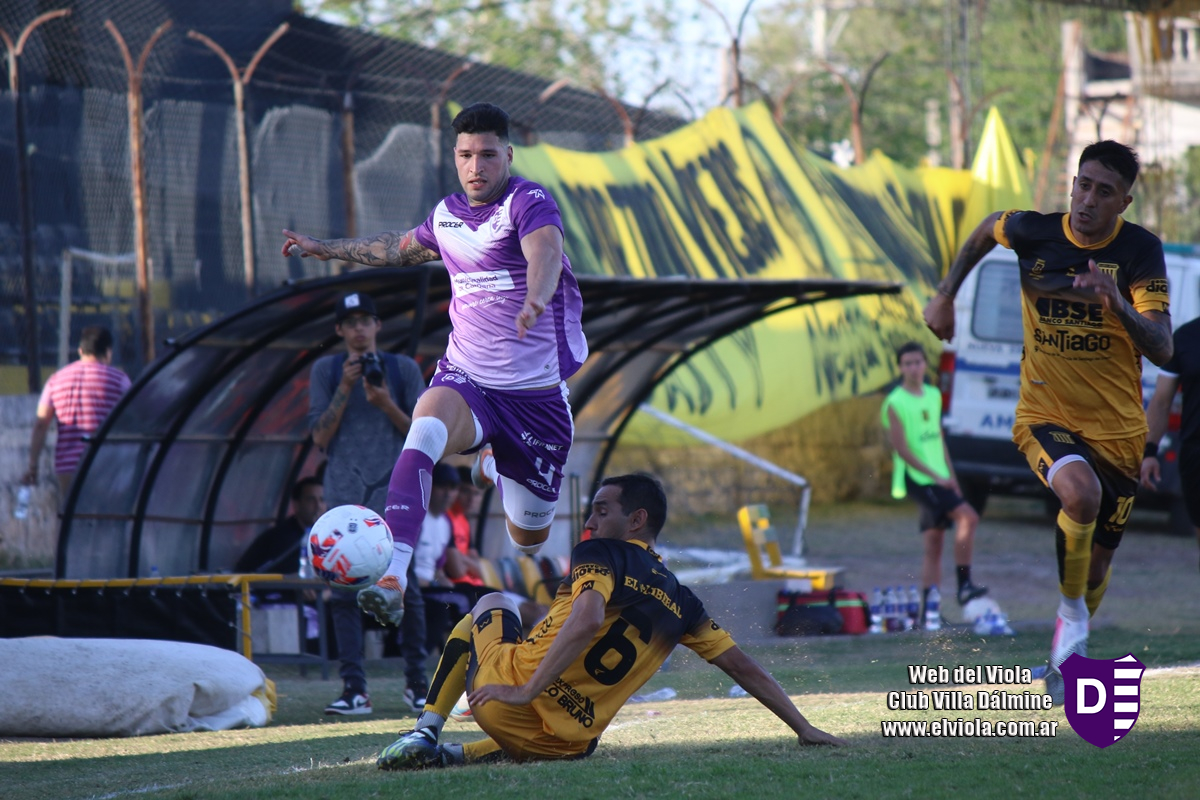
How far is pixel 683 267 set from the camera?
49.0ft

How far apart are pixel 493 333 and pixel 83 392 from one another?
5.65m

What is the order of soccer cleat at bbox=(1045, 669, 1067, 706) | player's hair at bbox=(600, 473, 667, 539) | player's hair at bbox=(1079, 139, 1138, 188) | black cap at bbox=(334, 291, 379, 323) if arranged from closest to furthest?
player's hair at bbox=(600, 473, 667, 539)
player's hair at bbox=(1079, 139, 1138, 188)
soccer cleat at bbox=(1045, 669, 1067, 706)
black cap at bbox=(334, 291, 379, 323)

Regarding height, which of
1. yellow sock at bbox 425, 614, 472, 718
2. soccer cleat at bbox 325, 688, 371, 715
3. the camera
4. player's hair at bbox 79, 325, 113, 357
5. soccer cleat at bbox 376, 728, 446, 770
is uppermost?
player's hair at bbox 79, 325, 113, 357

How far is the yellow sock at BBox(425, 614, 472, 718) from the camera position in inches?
209

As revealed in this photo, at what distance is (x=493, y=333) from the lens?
19.6 ft

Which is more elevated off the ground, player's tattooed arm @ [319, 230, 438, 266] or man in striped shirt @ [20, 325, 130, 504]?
player's tattooed arm @ [319, 230, 438, 266]

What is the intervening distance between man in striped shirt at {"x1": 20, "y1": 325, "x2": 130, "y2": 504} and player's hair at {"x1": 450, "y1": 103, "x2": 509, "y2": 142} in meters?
5.60

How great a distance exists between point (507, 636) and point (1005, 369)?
35.8 ft

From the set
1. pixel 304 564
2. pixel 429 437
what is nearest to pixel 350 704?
pixel 304 564

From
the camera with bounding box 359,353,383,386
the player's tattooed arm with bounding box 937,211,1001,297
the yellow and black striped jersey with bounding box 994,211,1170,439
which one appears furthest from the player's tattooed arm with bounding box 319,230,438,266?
the yellow and black striped jersey with bounding box 994,211,1170,439

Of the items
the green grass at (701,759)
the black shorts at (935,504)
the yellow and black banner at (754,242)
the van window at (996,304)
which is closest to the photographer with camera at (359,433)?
the green grass at (701,759)

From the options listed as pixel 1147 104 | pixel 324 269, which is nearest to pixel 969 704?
pixel 324 269

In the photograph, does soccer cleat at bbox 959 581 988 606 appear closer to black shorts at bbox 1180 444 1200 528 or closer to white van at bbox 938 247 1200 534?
black shorts at bbox 1180 444 1200 528

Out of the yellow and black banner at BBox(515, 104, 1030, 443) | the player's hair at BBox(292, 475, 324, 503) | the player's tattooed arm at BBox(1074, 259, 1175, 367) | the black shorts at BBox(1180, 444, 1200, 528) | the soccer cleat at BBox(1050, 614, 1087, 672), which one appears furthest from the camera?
the yellow and black banner at BBox(515, 104, 1030, 443)
